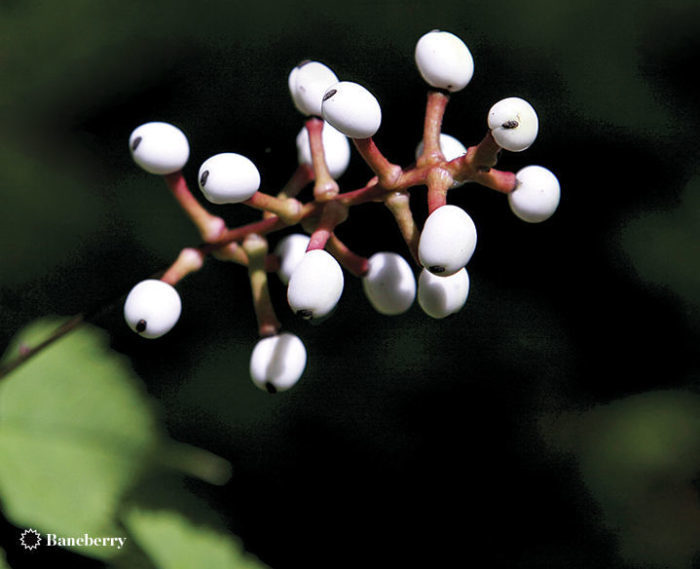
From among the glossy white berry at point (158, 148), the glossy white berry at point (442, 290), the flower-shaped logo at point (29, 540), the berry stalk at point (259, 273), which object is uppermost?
the glossy white berry at point (442, 290)

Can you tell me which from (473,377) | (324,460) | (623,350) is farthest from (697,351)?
(324,460)

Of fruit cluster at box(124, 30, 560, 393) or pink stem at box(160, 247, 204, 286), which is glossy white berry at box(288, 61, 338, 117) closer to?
fruit cluster at box(124, 30, 560, 393)

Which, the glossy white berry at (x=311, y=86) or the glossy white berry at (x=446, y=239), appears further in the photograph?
the glossy white berry at (x=311, y=86)

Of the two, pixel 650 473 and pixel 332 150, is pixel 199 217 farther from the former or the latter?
pixel 650 473

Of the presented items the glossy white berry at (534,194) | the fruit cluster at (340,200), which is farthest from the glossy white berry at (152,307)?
the glossy white berry at (534,194)

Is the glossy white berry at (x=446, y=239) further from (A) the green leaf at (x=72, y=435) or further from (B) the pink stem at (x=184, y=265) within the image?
(A) the green leaf at (x=72, y=435)

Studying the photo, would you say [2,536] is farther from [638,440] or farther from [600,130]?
[600,130]
